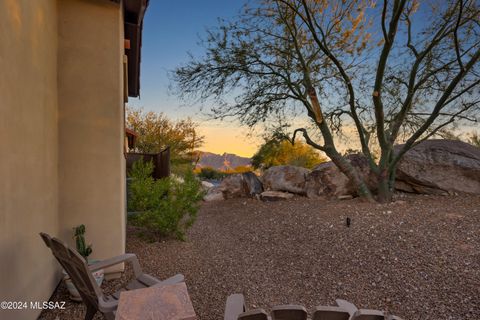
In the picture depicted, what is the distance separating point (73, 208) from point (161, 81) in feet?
17.4

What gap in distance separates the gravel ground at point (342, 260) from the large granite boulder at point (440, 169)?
1.41ft

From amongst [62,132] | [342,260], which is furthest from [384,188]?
[62,132]

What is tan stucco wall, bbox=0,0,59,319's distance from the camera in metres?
2.42

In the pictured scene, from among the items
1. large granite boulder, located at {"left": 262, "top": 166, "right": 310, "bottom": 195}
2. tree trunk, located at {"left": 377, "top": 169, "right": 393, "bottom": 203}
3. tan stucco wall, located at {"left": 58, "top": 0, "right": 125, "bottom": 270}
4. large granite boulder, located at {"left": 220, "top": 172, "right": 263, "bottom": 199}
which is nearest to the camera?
tan stucco wall, located at {"left": 58, "top": 0, "right": 125, "bottom": 270}

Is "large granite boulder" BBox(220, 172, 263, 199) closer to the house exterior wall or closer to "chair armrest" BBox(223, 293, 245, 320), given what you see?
the house exterior wall

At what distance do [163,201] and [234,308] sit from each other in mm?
3890

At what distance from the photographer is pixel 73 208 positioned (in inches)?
159

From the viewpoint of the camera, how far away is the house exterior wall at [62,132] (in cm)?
275

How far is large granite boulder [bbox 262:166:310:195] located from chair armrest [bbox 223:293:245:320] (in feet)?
23.0

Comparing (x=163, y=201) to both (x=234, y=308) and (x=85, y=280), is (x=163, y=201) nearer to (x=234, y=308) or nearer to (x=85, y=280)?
(x=85, y=280)

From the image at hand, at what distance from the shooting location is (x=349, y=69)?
8.05 m

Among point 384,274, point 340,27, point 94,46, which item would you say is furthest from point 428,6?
point 94,46

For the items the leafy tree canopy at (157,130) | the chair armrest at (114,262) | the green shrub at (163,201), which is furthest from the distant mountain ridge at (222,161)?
the chair armrest at (114,262)

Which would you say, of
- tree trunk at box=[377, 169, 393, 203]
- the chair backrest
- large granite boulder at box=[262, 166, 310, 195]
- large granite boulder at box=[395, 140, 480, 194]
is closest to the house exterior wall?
the chair backrest
